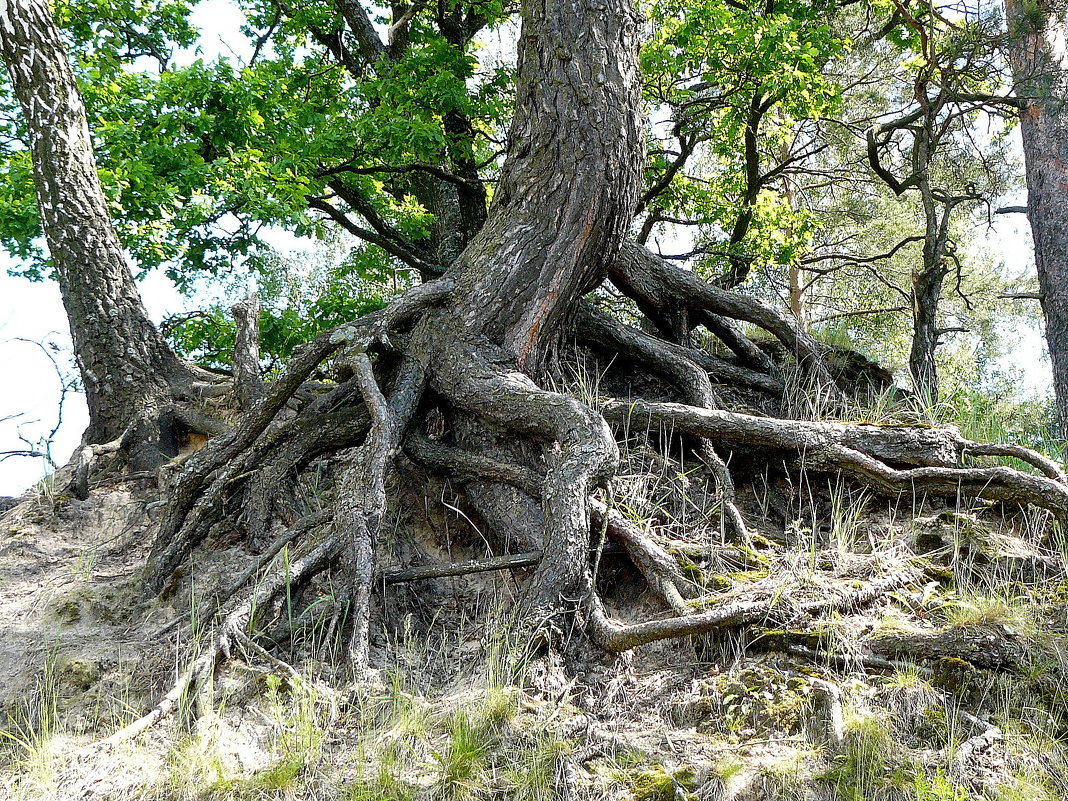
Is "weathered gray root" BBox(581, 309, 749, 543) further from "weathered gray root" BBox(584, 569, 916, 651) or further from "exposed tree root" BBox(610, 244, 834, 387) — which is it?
"weathered gray root" BBox(584, 569, 916, 651)

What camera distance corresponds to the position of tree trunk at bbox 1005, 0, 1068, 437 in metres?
8.56

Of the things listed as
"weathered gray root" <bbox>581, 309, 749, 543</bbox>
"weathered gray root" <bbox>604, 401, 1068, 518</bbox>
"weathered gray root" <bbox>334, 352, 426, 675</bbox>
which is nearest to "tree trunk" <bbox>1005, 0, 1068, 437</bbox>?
"weathered gray root" <bbox>604, 401, 1068, 518</bbox>

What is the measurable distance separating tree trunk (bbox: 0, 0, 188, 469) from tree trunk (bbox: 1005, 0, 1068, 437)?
9066 mm

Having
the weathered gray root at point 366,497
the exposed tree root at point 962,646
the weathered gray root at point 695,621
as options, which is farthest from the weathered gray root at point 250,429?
the exposed tree root at point 962,646

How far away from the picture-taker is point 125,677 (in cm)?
393

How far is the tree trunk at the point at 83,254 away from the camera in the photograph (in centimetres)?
693

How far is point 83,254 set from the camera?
6.96 metres

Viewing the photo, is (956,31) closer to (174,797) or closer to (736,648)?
(736,648)

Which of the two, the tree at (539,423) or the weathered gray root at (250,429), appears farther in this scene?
the weathered gray root at (250,429)

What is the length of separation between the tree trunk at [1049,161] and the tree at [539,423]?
147 inches

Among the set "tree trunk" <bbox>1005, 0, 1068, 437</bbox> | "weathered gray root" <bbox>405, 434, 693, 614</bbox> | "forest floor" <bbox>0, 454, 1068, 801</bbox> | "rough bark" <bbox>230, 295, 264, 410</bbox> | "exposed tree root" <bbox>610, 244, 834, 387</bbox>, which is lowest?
"forest floor" <bbox>0, 454, 1068, 801</bbox>

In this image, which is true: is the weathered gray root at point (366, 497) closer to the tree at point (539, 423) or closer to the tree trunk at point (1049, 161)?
the tree at point (539, 423)

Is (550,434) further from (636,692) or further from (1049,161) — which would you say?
(1049,161)

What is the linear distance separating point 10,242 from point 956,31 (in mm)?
11108
